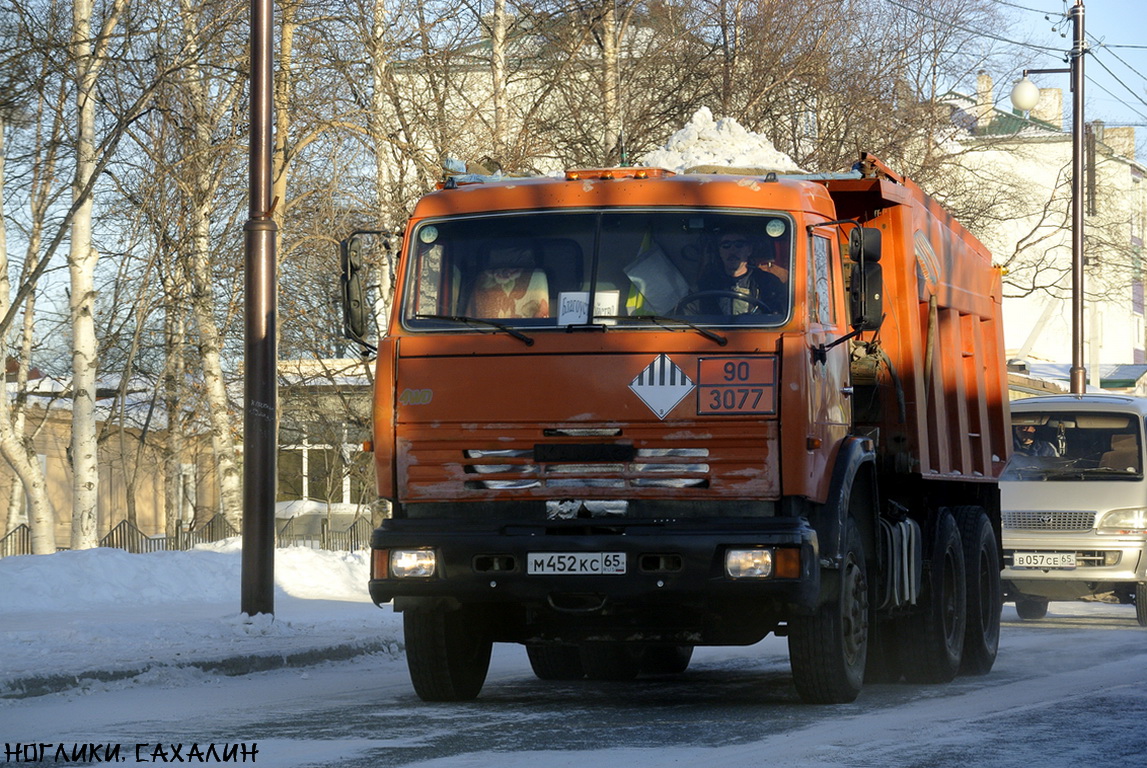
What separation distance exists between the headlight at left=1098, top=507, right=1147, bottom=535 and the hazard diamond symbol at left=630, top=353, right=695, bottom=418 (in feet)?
31.4

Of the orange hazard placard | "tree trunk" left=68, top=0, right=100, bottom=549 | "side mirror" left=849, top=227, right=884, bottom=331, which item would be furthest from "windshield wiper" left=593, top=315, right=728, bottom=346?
"tree trunk" left=68, top=0, right=100, bottom=549

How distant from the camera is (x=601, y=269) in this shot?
883 centimetres

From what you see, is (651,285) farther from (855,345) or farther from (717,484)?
(855,345)

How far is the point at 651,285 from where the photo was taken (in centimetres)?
876

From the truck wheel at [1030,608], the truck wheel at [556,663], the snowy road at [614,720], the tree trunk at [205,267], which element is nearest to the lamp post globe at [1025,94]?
the tree trunk at [205,267]

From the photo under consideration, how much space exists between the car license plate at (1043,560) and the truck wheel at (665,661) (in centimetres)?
603

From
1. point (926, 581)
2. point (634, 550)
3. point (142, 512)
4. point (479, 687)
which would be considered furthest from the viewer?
point (142, 512)

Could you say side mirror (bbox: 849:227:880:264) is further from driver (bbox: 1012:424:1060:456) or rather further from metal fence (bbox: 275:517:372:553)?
metal fence (bbox: 275:517:372:553)

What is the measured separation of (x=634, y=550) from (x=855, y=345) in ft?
8.63

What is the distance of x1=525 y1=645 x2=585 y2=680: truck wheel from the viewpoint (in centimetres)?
1123

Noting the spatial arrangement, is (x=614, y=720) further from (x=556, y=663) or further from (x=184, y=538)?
(x=184, y=538)

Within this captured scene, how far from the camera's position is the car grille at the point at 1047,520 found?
16.7 m

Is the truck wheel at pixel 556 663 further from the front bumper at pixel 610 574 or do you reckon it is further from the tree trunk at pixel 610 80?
the tree trunk at pixel 610 80

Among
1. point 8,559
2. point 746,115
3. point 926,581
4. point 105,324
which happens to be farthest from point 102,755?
point 105,324
